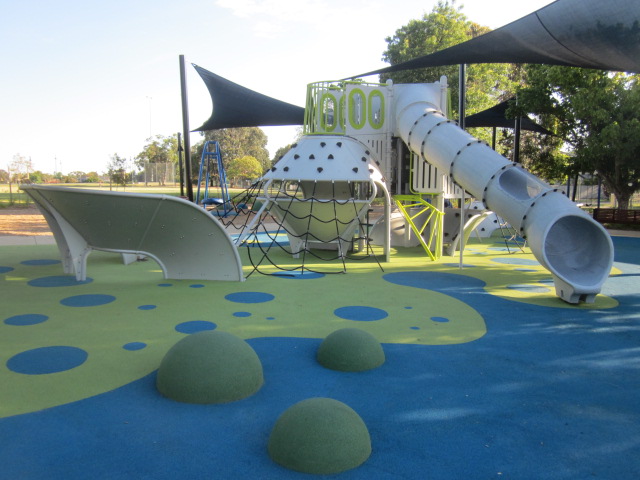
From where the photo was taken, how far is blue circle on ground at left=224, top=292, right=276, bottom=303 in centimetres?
674

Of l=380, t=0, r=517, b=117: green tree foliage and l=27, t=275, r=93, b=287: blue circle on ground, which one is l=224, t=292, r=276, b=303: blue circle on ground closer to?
l=27, t=275, r=93, b=287: blue circle on ground

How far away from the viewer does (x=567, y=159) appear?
790 inches

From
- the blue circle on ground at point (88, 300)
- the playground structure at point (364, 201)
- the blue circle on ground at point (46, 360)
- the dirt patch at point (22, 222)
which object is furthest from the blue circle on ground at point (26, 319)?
the dirt patch at point (22, 222)

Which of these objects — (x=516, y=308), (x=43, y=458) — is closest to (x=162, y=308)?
(x=43, y=458)

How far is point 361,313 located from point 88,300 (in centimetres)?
380

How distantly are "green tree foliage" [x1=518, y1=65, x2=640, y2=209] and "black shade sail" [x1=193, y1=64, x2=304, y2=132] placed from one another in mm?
8996

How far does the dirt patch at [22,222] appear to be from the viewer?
15148 millimetres

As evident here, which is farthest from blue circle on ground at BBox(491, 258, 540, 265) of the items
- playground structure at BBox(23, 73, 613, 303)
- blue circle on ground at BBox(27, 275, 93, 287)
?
blue circle on ground at BBox(27, 275, 93, 287)

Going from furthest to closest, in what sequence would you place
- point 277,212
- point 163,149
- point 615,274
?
point 163,149 → point 277,212 → point 615,274

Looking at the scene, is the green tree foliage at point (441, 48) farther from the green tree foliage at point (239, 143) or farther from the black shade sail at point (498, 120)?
the green tree foliage at point (239, 143)

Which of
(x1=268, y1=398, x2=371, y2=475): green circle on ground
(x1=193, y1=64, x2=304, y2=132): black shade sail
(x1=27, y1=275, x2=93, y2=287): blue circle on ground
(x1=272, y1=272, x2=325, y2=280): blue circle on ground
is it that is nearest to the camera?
(x1=268, y1=398, x2=371, y2=475): green circle on ground

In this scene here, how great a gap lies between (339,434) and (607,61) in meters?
7.25

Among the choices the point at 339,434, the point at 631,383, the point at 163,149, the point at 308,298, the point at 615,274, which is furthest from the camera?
the point at 163,149

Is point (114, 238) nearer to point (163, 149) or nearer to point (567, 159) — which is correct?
point (567, 159)
